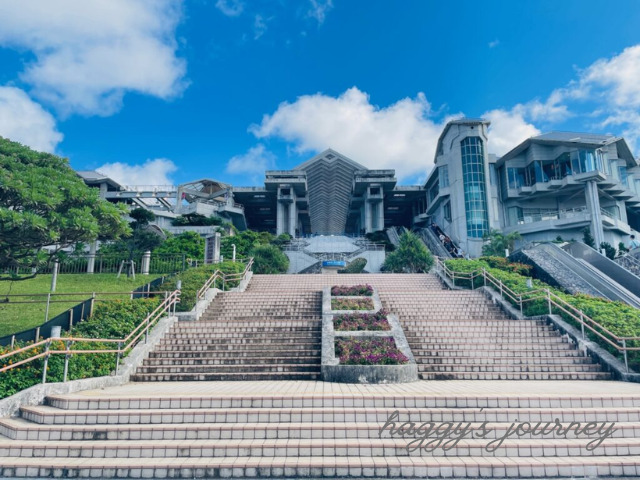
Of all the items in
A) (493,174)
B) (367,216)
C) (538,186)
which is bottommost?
(367,216)

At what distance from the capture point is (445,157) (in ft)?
135

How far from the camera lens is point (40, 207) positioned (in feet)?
30.0

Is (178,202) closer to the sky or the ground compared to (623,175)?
closer to the sky

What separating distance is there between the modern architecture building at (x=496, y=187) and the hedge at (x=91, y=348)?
31.7 meters

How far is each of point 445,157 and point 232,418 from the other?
132 ft

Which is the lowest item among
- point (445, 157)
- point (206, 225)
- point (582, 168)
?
point (206, 225)

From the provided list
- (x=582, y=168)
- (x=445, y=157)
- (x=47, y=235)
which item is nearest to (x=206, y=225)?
(x=445, y=157)

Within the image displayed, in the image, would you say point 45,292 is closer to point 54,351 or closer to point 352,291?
point 54,351

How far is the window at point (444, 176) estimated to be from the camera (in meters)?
40.9

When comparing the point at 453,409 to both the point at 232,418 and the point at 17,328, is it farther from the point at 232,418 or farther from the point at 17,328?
the point at 17,328

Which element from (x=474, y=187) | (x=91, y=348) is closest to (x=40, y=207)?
(x=91, y=348)

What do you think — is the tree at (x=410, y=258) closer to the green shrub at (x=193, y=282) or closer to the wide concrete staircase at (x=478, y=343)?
the wide concrete staircase at (x=478, y=343)

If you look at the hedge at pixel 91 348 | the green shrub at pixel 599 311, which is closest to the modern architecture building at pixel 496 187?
the green shrub at pixel 599 311

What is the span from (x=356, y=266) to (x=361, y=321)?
60.4ft
